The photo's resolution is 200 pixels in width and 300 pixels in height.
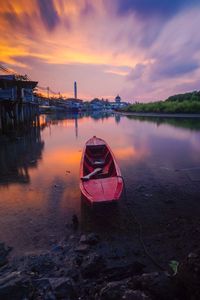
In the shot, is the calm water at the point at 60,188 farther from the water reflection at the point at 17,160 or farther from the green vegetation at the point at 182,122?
the green vegetation at the point at 182,122

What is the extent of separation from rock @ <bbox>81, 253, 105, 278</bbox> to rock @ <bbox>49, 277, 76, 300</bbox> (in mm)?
693

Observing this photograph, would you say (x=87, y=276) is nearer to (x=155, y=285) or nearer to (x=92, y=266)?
(x=92, y=266)

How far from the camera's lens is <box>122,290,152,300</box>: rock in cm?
365

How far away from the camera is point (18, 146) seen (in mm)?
22469

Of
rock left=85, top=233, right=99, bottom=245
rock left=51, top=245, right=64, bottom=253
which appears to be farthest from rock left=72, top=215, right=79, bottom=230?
rock left=51, top=245, right=64, bottom=253

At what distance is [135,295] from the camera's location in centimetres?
370

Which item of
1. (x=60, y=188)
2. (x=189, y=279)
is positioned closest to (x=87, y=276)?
(x=189, y=279)

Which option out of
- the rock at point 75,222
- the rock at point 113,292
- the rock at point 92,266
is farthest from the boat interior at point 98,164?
the rock at point 113,292

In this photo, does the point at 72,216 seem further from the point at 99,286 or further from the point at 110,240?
the point at 99,286

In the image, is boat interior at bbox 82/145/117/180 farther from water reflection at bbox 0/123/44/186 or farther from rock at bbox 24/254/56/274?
rock at bbox 24/254/56/274

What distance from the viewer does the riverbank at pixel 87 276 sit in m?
Answer: 3.74

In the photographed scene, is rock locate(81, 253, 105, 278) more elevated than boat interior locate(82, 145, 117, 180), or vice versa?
boat interior locate(82, 145, 117, 180)

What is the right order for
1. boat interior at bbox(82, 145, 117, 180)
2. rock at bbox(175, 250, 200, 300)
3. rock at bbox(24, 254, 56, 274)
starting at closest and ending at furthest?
rock at bbox(175, 250, 200, 300) → rock at bbox(24, 254, 56, 274) → boat interior at bbox(82, 145, 117, 180)

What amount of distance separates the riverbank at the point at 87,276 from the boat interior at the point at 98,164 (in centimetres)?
335
